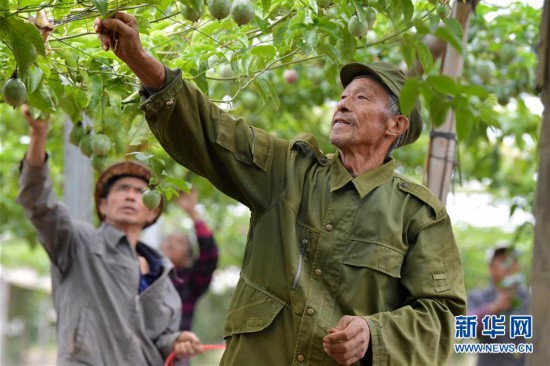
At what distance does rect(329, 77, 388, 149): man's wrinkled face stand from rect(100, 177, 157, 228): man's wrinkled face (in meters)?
1.96

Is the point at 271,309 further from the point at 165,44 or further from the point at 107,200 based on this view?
the point at 107,200

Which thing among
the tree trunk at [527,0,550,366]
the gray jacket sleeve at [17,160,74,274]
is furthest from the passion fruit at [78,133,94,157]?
the tree trunk at [527,0,550,366]

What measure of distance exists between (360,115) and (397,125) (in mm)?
171

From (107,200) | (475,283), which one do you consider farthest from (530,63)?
(475,283)

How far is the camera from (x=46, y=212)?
4652mm

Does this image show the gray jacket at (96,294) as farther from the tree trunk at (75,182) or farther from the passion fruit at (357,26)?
the passion fruit at (357,26)

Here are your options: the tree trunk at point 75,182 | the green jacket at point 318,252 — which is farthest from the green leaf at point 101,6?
the tree trunk at point 75,182

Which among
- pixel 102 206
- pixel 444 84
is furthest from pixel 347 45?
pixel 102 206

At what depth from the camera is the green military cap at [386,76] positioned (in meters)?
3.30

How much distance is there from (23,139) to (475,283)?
12028 mm

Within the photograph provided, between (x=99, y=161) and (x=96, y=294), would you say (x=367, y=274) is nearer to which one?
(x=99, y=161)

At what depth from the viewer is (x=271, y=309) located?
3076 millimetres

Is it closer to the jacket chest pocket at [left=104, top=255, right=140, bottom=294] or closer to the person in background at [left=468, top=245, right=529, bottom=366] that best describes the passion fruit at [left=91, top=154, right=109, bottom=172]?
the jacket chest pocket at [left=104, top=255, right=140, bottom=294]

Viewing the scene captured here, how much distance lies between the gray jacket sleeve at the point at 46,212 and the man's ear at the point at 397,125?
1.91 m
